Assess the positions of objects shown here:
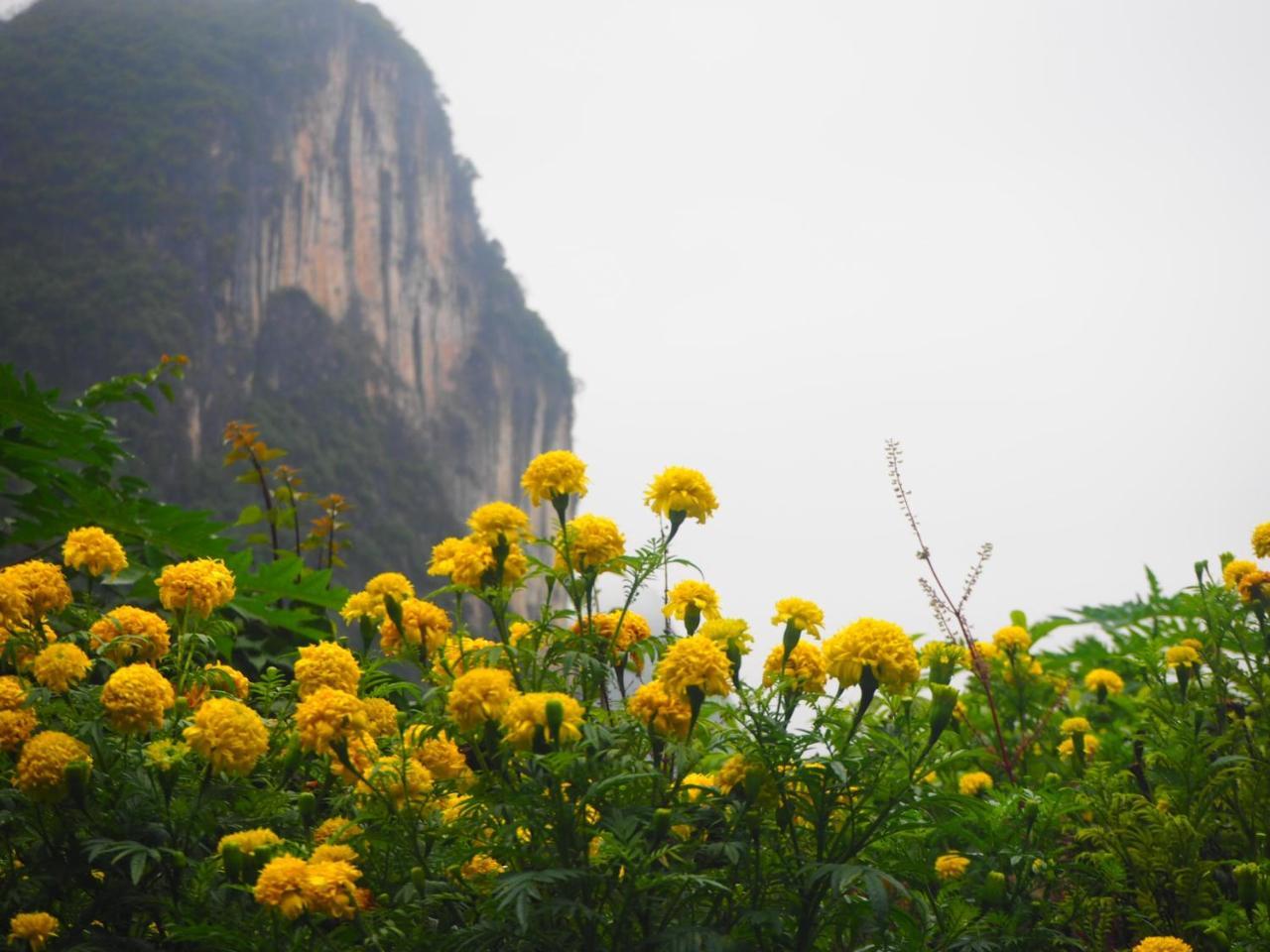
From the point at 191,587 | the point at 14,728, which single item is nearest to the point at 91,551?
the point at 191,587

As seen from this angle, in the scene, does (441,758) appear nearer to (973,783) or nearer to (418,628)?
(418,628)

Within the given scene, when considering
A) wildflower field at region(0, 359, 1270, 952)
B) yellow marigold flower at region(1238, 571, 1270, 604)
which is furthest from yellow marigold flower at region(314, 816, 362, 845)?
yellow marigold flower at region(1238, 571, 1270, 604)

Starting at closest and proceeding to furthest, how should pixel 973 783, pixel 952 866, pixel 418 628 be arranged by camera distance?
pixel 418 628 < pixel 952 866 < pixel 973 783

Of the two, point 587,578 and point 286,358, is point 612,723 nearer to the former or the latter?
point 587,578

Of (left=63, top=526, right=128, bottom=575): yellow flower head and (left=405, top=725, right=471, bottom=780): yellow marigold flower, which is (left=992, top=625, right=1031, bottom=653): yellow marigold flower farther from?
(left=63, top=526, right=128, bottom=575): yellow flower head

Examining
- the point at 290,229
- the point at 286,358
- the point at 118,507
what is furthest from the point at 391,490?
the point at 118,507

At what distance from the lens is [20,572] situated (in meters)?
1.49

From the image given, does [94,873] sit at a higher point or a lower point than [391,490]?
lower

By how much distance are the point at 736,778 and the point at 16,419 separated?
1.74 m

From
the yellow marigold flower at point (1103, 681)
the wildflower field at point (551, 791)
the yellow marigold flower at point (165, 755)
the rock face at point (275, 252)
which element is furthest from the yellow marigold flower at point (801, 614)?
the rock face at point (275, 252)

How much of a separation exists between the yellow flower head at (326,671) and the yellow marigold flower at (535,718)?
317 mm

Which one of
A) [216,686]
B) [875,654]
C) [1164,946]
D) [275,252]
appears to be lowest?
[1164,946]

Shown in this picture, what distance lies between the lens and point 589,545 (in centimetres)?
138

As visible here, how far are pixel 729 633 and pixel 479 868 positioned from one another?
1.42 ft
